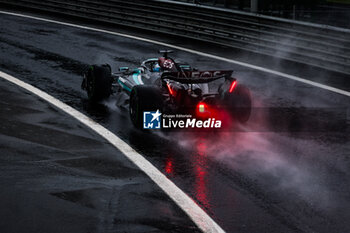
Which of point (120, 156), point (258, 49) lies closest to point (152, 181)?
point (120, 156)

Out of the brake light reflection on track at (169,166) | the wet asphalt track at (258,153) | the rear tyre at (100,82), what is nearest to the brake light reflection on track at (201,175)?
the wet asphalt track at (258,153)

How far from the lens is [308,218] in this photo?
299 inches

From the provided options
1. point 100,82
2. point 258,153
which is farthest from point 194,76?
point 100,82

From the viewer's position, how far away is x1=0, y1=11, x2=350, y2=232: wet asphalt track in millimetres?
7766

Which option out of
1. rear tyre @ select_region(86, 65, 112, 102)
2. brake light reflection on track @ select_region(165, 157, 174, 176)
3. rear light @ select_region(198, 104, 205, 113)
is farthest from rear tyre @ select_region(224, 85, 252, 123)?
rear tyre @ select_region(86, 65, 112, 102)

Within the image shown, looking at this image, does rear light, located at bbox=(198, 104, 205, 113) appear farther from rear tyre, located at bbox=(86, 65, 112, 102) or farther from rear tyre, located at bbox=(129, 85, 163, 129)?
rear tyre, located at bbox=(86, 65, 112, 102)

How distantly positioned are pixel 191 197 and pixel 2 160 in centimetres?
286

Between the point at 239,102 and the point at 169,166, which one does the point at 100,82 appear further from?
the point at 169,166

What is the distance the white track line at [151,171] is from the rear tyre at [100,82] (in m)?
0.58

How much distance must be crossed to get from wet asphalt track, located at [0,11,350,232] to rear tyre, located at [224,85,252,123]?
33 centimetres

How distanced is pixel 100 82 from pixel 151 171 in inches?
157

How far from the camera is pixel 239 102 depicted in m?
11.3

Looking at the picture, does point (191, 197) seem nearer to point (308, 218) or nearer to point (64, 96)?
point (308, 218)

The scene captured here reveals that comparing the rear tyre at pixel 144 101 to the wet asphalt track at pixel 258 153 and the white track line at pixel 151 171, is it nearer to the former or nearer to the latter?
the wet asphalt track at pixel 258 153
